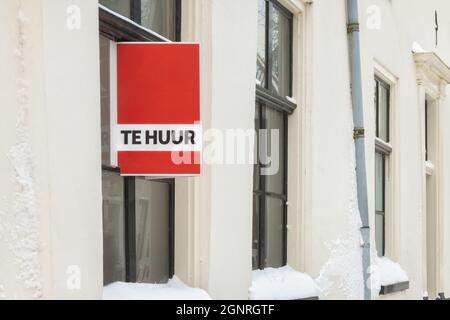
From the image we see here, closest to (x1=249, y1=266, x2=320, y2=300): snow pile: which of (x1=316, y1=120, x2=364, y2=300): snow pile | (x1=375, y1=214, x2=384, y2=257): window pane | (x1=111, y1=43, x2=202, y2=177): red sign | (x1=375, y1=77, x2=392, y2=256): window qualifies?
(x1=316, y1=120, x2=364, y2=300): snow pile

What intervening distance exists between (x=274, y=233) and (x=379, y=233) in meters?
2.69

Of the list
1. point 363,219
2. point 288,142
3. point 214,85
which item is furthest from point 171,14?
point 363,219

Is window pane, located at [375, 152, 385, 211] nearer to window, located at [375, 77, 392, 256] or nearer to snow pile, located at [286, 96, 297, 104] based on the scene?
window, located at [375, 77, 392, 256]

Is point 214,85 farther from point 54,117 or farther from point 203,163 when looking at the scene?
point 54,117

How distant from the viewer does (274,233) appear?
16.5 ft

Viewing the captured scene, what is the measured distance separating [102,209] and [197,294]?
69 centimetres

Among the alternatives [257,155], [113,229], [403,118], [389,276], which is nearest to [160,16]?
[113,229]

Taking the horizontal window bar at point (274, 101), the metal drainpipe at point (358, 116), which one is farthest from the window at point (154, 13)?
the metal drainpipe at point (358, 116)

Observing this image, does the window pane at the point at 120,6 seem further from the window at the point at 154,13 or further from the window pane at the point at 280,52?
the window pane at the point at 280,52

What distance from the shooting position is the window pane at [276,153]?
4945mm

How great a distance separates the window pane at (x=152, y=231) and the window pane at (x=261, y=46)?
4.44ft

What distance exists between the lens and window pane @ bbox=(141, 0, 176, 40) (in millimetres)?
3492

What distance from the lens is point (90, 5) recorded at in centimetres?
284

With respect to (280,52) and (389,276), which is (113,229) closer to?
(280,52)
